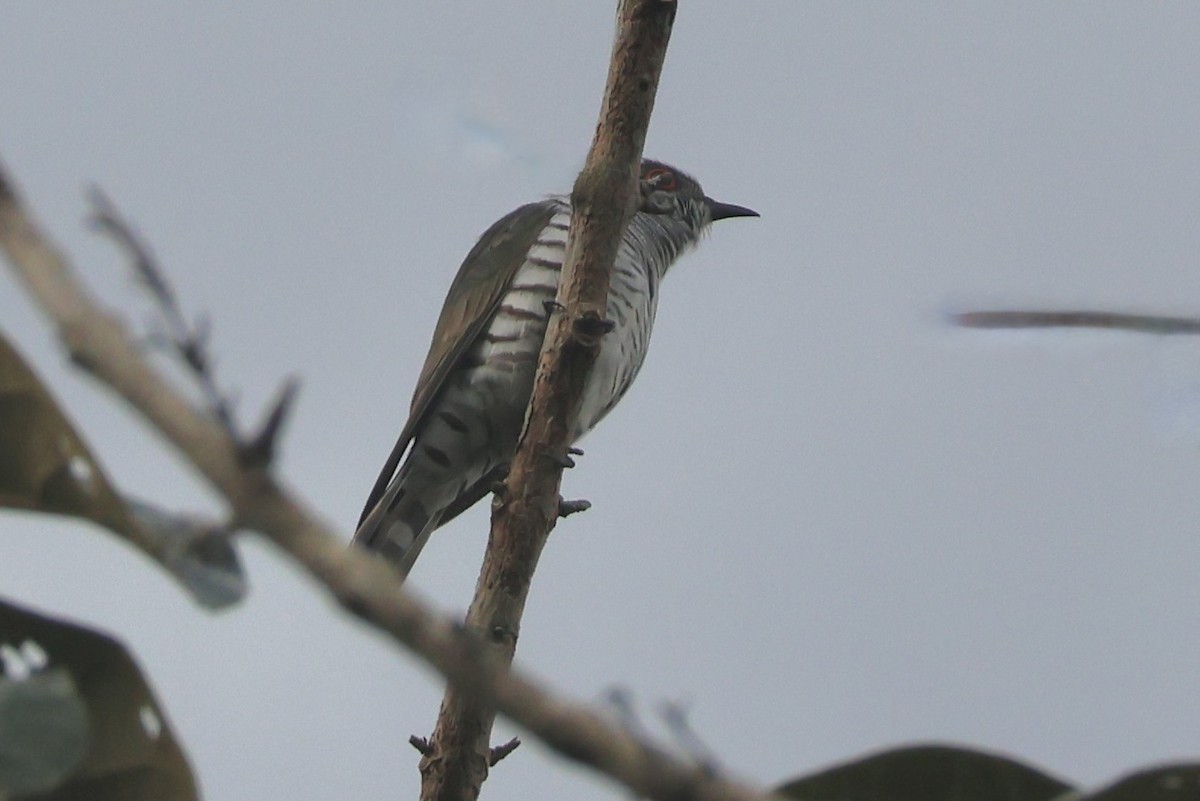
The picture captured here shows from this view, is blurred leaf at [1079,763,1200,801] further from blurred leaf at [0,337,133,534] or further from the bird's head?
the bird's head

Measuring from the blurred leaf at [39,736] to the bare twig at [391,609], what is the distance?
2.29 feet

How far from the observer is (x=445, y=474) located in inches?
206

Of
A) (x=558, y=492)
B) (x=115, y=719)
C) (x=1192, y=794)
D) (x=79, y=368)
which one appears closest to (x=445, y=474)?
(x=558, y=492)

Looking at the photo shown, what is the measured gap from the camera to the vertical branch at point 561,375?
3.34 m

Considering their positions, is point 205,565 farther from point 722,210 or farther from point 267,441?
point 722,210

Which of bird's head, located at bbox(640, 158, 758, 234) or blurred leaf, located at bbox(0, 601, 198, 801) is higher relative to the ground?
bird's head, located at bbox(640, 158, 758, 234)

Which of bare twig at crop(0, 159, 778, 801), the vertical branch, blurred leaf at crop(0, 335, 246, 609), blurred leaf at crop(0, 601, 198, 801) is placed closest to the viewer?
bare twig at crop(0, 159, 778, 801)

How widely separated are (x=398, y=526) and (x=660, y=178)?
7.05ft

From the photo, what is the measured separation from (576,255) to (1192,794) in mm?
2348

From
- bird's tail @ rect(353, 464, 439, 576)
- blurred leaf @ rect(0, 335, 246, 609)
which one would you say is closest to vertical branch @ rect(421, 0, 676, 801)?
bird's tail @ rect(353, 464, 439, 576)

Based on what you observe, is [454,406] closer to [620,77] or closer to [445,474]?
[445,474]

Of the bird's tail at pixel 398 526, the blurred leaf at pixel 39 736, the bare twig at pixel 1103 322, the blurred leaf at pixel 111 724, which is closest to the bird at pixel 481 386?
the bird's tail at pixel 398 526

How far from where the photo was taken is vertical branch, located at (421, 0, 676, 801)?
11.0 ft

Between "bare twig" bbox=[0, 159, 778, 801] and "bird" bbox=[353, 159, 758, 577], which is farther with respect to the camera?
"bird" bbox=[353, 159, 758, 577]
